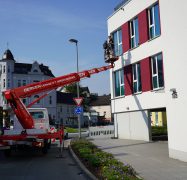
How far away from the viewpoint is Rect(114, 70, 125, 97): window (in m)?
25.0

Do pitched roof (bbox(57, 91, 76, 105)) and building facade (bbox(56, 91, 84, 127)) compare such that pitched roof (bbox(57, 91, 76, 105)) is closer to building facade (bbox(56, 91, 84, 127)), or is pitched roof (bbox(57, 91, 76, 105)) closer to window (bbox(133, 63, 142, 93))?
building facade (bbox(56, 91, 84, 127))

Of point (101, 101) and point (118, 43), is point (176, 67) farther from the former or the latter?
point (101, 101)

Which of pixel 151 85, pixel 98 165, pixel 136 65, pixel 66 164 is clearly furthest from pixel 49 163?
pixel 136 65

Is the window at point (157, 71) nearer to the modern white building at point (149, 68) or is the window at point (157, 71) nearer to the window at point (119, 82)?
A: the modern white building at point (149, 68)

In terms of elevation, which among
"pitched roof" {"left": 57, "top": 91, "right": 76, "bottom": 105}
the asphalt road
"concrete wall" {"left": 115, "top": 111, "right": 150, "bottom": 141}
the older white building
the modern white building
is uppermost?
the older white building

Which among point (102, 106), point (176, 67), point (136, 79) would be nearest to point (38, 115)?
point (136, 79)

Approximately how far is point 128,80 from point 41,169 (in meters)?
12.5

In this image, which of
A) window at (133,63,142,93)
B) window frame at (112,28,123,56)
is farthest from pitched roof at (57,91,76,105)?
window at (133,63,142,93)

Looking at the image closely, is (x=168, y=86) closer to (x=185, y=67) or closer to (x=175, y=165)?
(x=185, y=67)

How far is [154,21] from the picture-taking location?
20719 millimetres

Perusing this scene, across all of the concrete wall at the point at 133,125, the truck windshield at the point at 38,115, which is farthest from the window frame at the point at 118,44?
the truck windshield at the point at 38,115

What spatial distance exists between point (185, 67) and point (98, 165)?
456cm

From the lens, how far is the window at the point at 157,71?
20.0 metres

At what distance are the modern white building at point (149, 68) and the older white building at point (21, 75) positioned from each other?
149 feet
